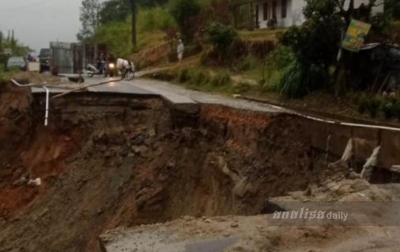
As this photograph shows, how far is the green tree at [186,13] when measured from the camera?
34.3m

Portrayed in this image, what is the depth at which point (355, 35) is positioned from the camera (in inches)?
609

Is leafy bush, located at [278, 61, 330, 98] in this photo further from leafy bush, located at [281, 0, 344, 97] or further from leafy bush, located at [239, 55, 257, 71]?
leafy bush, located at [239, 55, 257, 71]

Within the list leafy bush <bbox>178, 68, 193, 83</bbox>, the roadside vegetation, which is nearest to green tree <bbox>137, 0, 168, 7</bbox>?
the roadside vegetation

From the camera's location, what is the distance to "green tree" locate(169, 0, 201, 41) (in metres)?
34.3

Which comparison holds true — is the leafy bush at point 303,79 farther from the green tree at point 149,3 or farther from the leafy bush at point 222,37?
the green tree at point 149,3

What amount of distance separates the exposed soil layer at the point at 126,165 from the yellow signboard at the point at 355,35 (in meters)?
3.59

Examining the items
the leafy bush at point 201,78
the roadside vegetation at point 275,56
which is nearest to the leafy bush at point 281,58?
the roadside vegetation at point 275,56

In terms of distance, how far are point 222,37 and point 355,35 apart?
1254 cm

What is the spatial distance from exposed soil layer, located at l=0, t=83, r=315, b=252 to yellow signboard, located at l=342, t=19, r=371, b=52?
3.59 meters

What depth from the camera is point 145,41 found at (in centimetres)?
4528

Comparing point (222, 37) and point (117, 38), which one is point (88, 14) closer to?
point (117, 38)

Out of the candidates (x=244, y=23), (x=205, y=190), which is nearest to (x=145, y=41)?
(x=244, y=23)

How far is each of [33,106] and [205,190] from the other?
6.70 m

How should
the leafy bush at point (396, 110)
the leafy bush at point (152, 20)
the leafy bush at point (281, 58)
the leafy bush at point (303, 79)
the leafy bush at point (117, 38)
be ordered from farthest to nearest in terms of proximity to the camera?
1. the leafy bush at point (152, 20)
2. the leafy bush at point (117, 38)
3. the leafy bush at point (281, 58)
4. the leafy bush at point (303, 79)
5. the leafy bush at point (396, 110)
